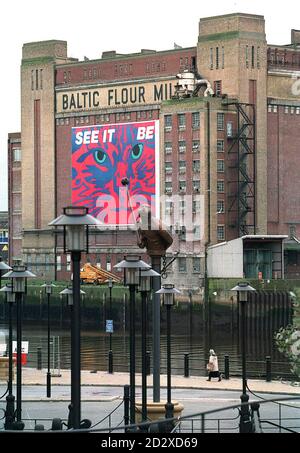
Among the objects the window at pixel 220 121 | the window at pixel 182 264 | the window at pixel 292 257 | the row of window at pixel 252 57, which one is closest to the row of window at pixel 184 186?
the window at pixel 220 121

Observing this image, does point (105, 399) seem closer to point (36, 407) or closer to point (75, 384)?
point (36, 407)

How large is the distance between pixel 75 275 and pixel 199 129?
116m

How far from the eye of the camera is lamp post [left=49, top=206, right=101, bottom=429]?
28.2 meters

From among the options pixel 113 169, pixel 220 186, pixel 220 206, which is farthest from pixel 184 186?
pixel 113 169

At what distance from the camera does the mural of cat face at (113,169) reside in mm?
151250

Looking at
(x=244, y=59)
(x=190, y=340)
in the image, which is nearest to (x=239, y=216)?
(x=244, y=59)

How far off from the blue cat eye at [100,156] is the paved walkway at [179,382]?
278ft

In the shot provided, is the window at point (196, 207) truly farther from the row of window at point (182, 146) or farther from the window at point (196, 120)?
the window at point (196, 120)

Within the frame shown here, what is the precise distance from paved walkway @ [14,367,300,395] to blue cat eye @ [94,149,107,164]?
8475 cm

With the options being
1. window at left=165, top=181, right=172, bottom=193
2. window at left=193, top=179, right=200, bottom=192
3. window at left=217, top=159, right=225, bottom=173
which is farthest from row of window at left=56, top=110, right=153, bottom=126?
window at left=193, top=179, right=200, bottom=192
